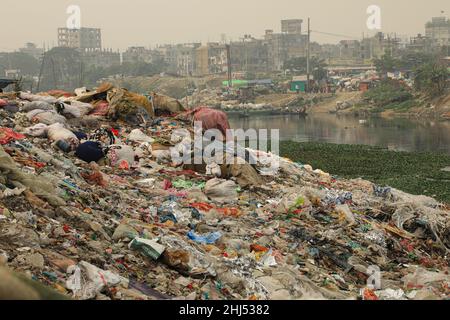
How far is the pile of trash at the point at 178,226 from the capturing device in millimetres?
4543

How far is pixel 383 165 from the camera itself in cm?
1673

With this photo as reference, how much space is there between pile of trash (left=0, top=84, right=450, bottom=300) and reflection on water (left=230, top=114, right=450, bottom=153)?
49.4 feet

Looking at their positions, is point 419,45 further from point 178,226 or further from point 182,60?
point 178,226

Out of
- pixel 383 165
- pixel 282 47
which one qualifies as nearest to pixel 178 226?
pixel 383 165

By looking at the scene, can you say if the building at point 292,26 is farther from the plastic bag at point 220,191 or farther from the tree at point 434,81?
the plastic bag at point 220,191

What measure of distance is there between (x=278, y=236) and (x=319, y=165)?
35.0 feet

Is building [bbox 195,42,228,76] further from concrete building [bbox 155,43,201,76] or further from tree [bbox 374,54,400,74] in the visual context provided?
tree [bbox 374,54,400,74]

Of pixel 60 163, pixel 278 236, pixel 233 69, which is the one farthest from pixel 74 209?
pixel 233 69

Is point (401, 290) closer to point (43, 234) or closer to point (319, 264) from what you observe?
point (319, 264)

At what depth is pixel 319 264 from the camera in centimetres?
589

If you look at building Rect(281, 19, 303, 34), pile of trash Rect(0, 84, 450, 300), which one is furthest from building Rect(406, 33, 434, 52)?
pile of trash Rect(0, 84, 450, 300)

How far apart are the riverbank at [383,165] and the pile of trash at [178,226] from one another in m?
4.30

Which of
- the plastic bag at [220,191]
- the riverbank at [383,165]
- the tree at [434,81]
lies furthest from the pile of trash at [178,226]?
the tree at [434,81]

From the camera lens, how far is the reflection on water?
80.8ft
